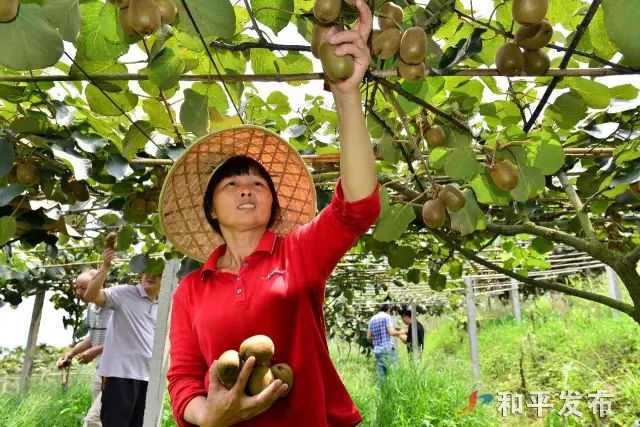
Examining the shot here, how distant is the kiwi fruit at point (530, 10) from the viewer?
0.88m

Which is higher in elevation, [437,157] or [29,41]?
[437,157]

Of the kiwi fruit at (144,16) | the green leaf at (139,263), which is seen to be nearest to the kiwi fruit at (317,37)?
the kiwi fruit at (144,16)

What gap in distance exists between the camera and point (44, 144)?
1.73 m

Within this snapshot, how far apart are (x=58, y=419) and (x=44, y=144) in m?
5.31

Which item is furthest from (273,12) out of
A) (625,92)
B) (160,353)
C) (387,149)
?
(160,353)

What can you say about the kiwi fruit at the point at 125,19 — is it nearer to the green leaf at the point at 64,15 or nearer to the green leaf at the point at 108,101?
the green leaf at the point at 64,15

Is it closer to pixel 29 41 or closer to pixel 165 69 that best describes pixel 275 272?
pixel 165 69

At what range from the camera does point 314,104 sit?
1.99 meters

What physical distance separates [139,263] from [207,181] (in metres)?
1.40

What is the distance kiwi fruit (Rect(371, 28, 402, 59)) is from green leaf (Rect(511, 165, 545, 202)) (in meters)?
0.68

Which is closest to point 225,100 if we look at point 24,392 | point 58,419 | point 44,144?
point 44,144

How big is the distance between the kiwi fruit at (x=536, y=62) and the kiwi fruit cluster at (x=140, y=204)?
59.3 inches

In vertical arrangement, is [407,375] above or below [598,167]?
below

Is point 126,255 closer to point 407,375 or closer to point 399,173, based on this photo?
point 407,375
